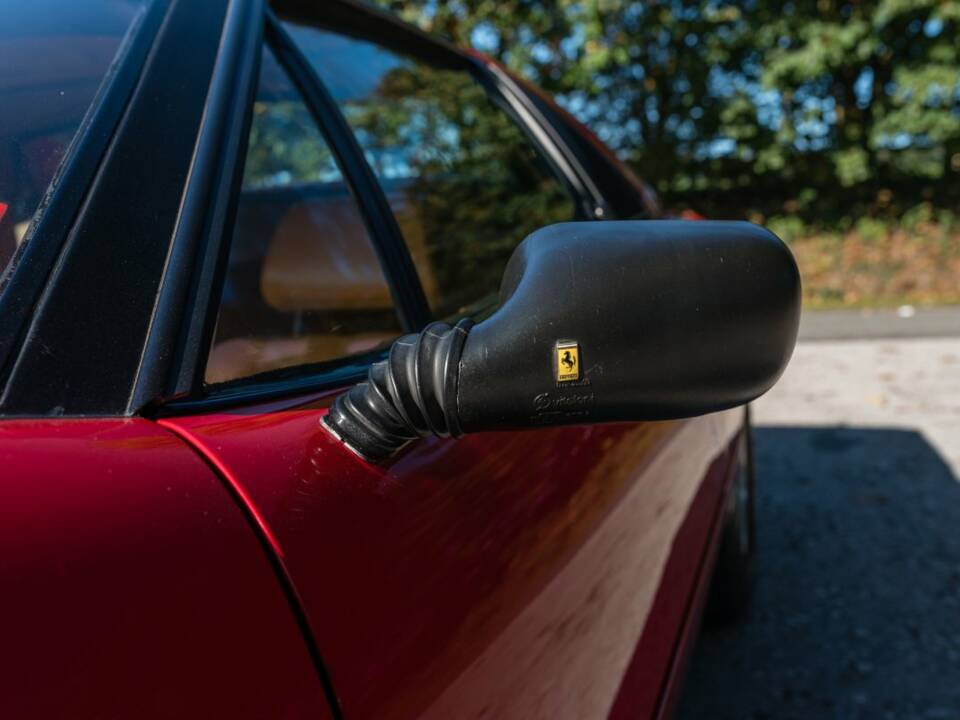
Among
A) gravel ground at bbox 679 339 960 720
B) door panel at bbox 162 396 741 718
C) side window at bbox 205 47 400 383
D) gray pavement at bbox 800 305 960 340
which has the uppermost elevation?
side window at bbox 205 47 400 383

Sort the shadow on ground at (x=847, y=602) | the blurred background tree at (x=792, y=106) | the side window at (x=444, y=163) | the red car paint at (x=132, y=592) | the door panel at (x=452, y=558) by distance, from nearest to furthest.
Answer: the red car paint at (x=132, y=592) → the door panel at (x=452, y=558) → the side window at (x=444, y=163) → the shadow on ground at (x=847, y=602) → the blurred background tree at (x=792, y=106)

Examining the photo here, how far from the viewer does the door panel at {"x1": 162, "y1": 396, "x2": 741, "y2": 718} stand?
0.88 m

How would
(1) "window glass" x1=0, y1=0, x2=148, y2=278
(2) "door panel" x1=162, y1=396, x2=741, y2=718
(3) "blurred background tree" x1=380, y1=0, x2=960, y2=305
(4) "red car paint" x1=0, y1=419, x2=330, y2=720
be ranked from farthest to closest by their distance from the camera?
(3) "blurred background tree" x1=380, y1=0, x2=960, y2=305 < (1) "window glass" x1=0, y1=0, x2=148, y2=278 < (2) "door panel" x1=162, y1=396, x2=741, y2=718 < (4) "red car paint" x1=0, y1=419, x2=330, y2=720

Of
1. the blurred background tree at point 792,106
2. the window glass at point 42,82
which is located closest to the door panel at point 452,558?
the window glass at point 42,82

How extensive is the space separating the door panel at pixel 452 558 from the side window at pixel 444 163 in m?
0.51

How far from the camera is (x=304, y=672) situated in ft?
2.64

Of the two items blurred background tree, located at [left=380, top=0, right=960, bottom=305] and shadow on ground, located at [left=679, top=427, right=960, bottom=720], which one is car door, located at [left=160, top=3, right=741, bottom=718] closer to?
shadow on ground, located at [left=679, top=427, right=960, bottom=720]

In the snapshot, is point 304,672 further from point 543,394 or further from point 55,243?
point 55,243

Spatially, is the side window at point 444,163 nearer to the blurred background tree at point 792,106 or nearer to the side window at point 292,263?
the side window at point 292,263

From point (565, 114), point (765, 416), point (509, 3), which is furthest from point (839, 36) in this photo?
point (565, 114)

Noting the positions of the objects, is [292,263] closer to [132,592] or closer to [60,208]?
[60,208]

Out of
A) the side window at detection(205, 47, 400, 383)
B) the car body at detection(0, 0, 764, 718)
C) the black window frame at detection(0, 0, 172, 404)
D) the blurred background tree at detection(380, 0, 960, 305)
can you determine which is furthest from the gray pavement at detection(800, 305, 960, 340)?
the black window frame at detection(0, 0, 172, 404)

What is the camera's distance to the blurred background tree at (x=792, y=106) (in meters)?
10.3

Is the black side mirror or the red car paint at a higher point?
the black side mirror
